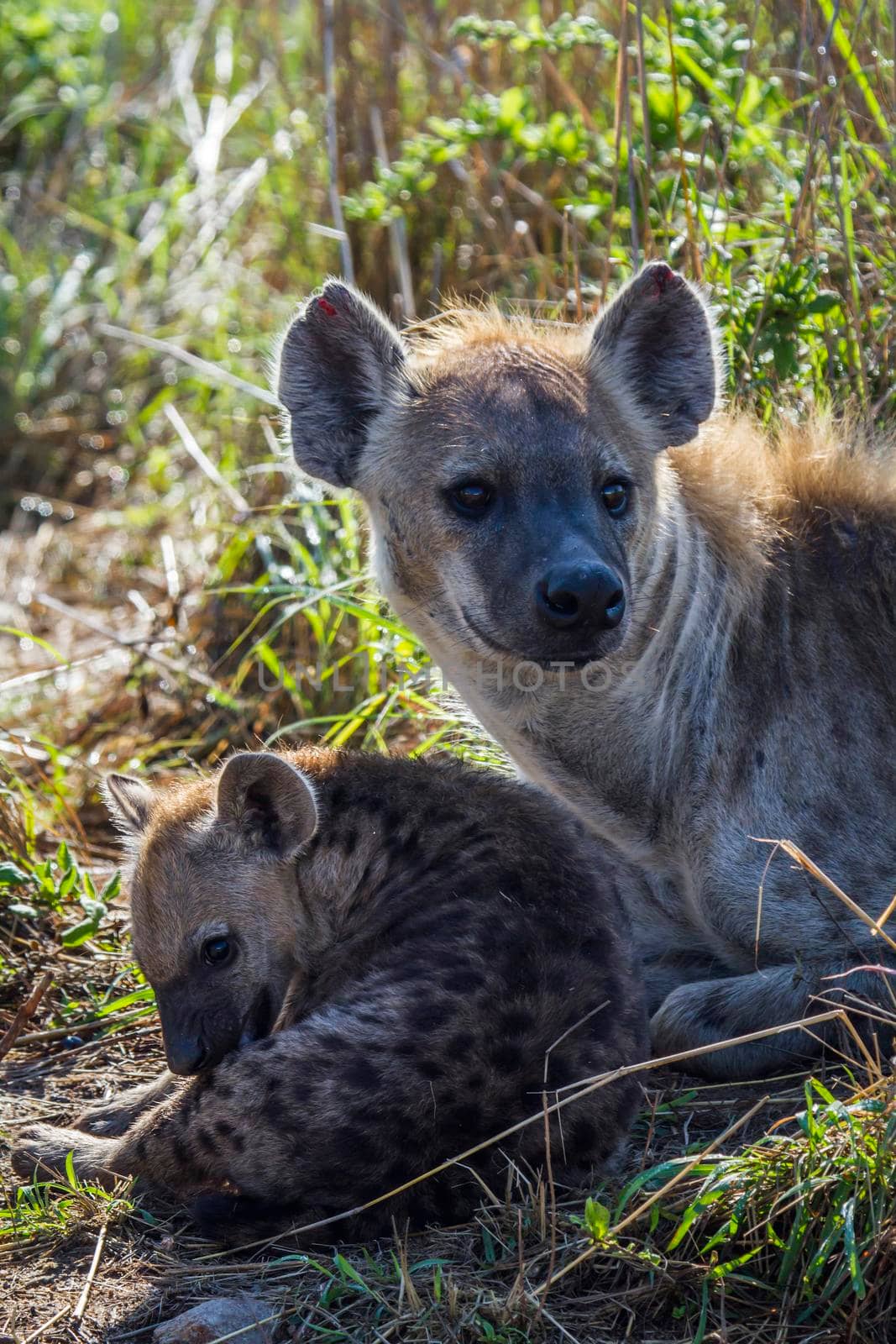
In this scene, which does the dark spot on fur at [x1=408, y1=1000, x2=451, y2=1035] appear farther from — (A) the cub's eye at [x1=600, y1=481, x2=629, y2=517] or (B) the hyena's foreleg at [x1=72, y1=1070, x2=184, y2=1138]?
(A) the cub's eye at [x1=600, y1=481, x2=629, y2=517]

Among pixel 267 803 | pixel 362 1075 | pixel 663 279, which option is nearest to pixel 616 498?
pixel 663 279

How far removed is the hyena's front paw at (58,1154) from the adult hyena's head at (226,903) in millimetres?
254

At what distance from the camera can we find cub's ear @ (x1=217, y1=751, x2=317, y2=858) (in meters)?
3.13

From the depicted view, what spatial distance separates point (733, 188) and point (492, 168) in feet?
Answer: 4.09

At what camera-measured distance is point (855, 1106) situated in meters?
2.53

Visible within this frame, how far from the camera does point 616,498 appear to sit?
10.4ft

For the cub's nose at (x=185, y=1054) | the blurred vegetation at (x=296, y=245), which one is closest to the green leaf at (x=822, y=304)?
the blurred vegetation at (x=296, y=245)

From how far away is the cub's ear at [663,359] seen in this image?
133 inches

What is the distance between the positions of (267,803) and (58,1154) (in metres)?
0.79

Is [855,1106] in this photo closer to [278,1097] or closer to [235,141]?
[278,1097]

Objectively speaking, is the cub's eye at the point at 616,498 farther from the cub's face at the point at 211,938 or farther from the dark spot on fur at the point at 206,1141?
the dark spot on fur at the point at 206,1141

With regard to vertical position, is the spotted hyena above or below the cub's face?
above

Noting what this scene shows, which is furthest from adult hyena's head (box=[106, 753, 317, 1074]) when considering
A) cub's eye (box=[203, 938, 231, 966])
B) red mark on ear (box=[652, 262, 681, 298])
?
red mark on ear (box=[652, 262, 681, 298])

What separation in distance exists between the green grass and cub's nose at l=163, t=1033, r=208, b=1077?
28 centimetres
